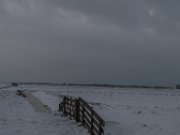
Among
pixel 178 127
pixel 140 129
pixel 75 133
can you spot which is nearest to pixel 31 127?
pixel 75 133

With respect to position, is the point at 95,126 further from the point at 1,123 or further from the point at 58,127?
the point at 1,123

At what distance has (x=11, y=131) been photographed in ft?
49.0

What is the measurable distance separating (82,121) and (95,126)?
10.4 feet

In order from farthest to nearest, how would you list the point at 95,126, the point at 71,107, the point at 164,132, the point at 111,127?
the point at 71,107
the point at 111,127
the point at 164,132
the point at 95,126

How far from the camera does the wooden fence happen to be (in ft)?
45.5

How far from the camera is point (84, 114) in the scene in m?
18.0

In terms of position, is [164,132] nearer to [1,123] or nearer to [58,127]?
[58,127]

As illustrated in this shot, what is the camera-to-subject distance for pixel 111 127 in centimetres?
1727

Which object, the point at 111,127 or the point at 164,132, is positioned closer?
the point at 164,132

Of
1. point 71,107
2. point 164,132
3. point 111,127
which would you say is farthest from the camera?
point 71,107

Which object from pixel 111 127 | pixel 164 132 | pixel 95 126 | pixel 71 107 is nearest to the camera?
pixel 95 126

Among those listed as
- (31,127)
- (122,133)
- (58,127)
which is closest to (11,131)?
(31,127)

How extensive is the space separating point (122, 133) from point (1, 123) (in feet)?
20.4

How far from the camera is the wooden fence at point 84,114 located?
45.5ft
